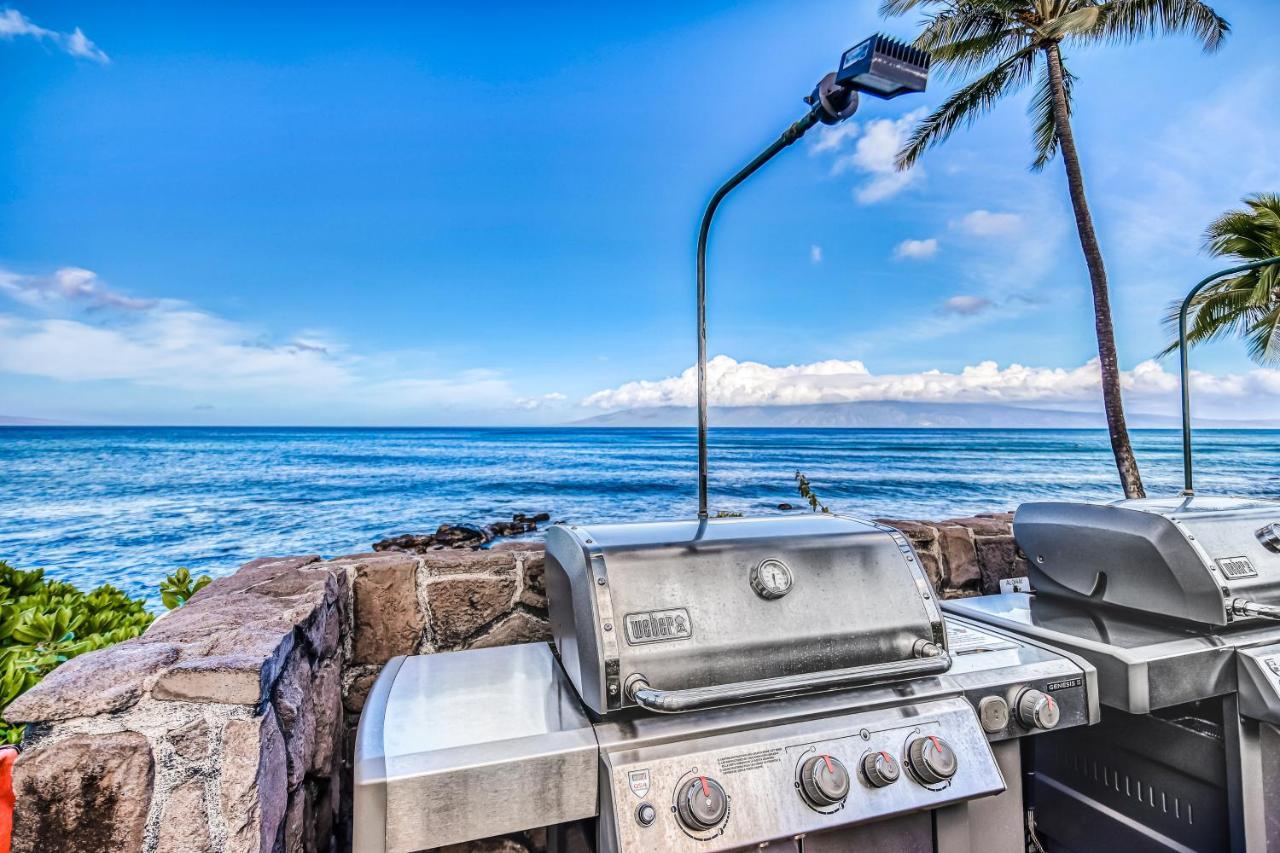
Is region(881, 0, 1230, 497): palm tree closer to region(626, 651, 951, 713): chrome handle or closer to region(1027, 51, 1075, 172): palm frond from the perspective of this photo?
region(1027, 51, 1075, 172): palm frond

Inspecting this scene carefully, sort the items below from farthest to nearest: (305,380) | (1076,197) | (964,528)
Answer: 1. (305,380)
2. (1076,197)
3. (964,528)

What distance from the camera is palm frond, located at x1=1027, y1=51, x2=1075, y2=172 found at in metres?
7.73

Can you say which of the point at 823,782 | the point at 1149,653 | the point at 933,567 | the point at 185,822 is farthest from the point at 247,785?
the point at 933,567

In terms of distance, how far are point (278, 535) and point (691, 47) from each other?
1259cm

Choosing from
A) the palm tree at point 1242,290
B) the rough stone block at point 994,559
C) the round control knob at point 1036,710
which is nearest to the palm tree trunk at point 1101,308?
the palm tree at point 1242,290

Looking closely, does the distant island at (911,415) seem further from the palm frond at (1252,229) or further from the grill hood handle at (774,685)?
the grill hood handle at (774,685)

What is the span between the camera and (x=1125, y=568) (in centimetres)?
155

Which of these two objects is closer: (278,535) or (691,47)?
(691,47)

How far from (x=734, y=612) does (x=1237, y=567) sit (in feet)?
4.21

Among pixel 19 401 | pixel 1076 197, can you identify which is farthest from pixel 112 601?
pixel 19 401

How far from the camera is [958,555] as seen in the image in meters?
2.25

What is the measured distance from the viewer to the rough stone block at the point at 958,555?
2240mm

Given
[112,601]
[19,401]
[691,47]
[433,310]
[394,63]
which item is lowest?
[112,601]

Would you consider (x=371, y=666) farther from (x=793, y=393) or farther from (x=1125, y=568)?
(x=793, y=393)
